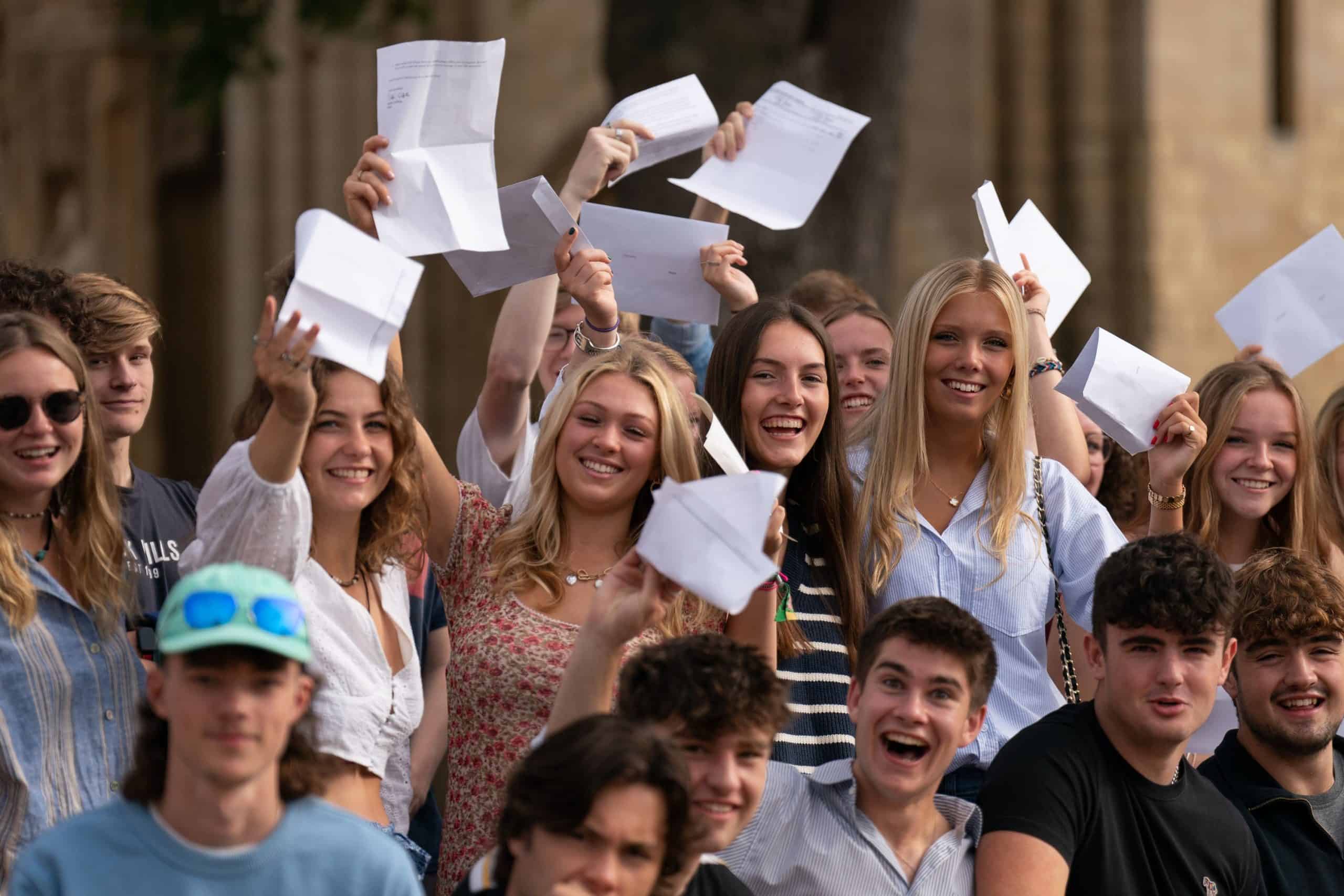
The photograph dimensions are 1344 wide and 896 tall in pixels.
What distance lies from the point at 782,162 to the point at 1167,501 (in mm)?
1652

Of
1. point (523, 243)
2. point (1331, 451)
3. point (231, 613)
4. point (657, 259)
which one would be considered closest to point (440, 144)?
point (523, 243)

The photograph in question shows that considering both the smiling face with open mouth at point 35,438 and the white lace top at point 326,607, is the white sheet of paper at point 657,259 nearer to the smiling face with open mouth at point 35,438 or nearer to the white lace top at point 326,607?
the white lace top at point 326,607

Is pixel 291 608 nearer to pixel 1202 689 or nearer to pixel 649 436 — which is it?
pixel 649 436

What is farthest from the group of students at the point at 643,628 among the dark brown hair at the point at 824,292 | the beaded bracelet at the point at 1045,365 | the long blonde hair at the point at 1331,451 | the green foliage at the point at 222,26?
the green foliage at the point at 222,26

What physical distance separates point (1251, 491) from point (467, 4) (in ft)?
29.2

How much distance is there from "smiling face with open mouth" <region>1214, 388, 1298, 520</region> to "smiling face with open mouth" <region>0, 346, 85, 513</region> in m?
3.36

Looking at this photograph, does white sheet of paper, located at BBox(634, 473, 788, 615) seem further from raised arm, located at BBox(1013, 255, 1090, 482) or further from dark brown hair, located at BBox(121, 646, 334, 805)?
raised arm, located at BBox(1013, 255, 1090, 482)

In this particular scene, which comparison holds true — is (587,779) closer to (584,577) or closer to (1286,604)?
(584,577)

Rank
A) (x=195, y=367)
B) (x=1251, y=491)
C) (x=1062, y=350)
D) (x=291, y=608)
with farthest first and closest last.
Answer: (x=195, y=367) < (x=1062, y=350) < (x=1251, y=491) < (x=291, y=608)

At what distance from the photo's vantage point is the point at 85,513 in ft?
14.4

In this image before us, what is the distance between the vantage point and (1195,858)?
448cm

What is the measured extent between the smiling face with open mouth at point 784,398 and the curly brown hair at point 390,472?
941 millimetres

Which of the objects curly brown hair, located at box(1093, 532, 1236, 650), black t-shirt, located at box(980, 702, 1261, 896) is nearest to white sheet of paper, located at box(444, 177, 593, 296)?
curly brown hair, located at box(1093, 532, 1236, 650)

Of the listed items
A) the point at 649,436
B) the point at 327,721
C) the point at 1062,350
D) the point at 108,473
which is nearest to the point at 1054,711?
the point at 649,436
